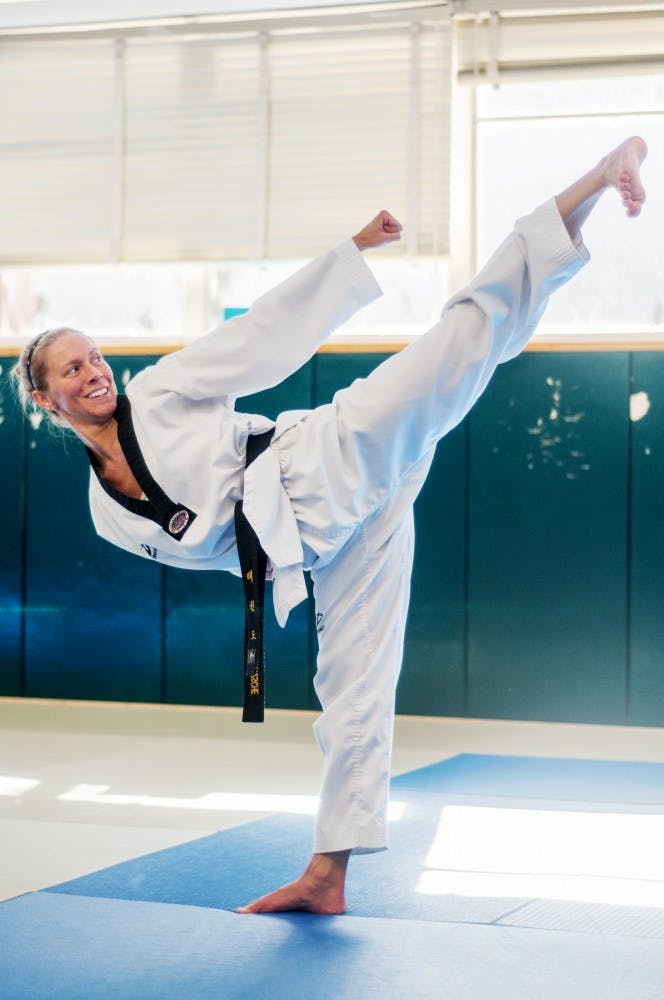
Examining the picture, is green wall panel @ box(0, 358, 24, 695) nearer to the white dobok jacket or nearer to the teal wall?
the teal wall

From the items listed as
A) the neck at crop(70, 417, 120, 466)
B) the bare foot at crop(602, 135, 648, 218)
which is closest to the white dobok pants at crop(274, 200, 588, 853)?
the bare foot at crop(602, 135, 648, 218)

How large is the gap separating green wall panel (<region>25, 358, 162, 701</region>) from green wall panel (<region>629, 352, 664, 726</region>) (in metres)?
1.81

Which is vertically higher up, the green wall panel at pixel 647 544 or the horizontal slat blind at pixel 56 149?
the horizontal slat blind at pixel 56 149

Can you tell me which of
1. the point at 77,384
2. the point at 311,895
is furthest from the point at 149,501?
the point at 311,895

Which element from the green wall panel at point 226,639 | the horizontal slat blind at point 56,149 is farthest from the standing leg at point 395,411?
the horizontal slat blind at point 56,149

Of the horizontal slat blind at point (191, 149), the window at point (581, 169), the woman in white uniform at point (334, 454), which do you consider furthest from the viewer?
the horizontal slat blind at point (191, 149)

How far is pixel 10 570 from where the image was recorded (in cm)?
475

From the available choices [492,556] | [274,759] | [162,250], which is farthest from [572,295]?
[274,759]

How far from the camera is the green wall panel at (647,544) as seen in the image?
4121 millimetres

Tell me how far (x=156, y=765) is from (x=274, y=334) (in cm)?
187

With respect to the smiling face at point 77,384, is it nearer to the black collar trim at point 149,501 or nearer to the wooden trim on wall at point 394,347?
the black collar trim at point 149,501

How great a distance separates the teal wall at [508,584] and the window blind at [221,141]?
0.61 metres

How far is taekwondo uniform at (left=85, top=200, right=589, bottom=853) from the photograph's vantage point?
6.88 feet

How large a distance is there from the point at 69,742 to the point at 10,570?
100 centimetres
